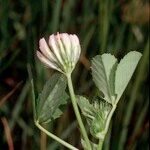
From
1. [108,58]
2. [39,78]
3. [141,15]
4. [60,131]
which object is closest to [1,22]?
[39,78]

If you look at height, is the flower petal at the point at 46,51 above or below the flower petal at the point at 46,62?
above

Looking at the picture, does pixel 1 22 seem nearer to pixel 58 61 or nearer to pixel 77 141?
pixel 77 141

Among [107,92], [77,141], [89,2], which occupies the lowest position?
[77,141]

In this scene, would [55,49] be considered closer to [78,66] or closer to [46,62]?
[46,62]

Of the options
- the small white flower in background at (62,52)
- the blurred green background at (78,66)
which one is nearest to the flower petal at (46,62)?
the small white flower in background at (62,52)

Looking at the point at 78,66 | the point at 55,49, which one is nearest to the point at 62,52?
the point at 55,49

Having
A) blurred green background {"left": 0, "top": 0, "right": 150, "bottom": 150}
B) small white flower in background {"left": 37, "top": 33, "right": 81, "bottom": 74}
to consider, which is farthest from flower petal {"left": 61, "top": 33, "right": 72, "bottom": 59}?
blurred green background {"left": 0, "top": 0, "right": 150, "bottom": 150}

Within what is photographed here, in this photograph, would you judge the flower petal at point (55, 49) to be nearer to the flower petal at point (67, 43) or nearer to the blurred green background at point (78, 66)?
the flower petal at point (67, 43)
